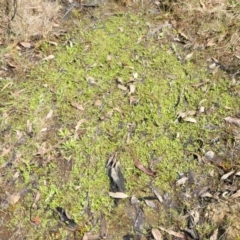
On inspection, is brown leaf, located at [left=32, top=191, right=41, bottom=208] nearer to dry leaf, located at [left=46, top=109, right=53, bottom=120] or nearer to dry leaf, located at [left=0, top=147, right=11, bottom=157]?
dry leaf, located at [left=0, top=147, right=11, bottom=157]

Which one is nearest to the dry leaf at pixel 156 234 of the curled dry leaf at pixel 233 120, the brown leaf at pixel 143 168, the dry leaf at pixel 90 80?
the brown leaf at pixel 143 168

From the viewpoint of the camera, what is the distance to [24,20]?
368 cm

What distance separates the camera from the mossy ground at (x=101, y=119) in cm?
275

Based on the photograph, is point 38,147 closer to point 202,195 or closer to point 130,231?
point 130,231

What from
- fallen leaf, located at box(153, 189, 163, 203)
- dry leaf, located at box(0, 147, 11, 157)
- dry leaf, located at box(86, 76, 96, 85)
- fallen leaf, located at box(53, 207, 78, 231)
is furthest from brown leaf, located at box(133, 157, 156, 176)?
dry leaf, located at box(0, 147, 11, 157)

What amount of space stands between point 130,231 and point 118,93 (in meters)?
1.36

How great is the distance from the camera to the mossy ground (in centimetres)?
275

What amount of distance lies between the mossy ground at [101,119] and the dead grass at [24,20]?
10.4 inches

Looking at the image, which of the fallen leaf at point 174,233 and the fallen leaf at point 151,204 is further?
the fallen leaf at point 151,204

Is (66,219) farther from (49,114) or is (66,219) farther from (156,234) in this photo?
(49,114)

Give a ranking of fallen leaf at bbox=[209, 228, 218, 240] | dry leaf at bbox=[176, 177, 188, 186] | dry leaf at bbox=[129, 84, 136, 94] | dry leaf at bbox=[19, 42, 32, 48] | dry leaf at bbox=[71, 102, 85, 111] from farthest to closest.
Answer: dry leaf at bbox=[19, 42, 32, 48]
dry leaf at bbox=[129, 84, 136, 94]
dry leaf at bbox=[71, 102, 85, 111]
dry leaf at bbox=[176, 177, 188, 186]
fallen leaf at bbox=[209, 228, 218, 240]

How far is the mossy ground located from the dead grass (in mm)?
263

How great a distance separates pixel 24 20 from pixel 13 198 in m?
1.96

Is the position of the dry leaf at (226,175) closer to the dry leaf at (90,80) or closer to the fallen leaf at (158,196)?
the fallen leaf at (158,196)
